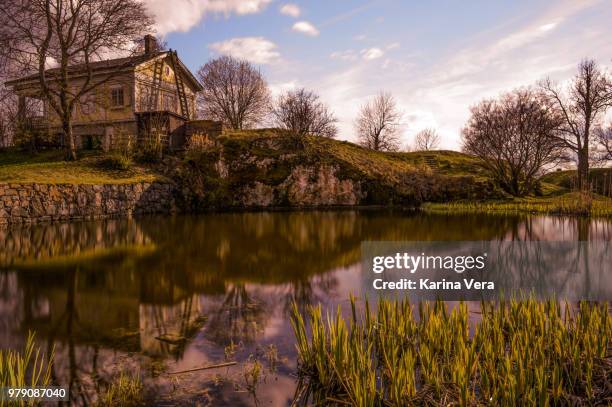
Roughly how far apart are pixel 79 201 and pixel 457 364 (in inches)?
856

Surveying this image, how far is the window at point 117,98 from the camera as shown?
101 ft

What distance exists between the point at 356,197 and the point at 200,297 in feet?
76.0

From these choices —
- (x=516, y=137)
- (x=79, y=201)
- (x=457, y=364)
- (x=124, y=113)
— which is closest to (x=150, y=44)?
(x=124, y=113)

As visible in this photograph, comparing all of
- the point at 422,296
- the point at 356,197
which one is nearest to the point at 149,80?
the point at 356,197

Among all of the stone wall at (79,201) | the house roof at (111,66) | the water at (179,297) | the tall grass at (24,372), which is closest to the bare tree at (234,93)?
the house roof at (111,66)

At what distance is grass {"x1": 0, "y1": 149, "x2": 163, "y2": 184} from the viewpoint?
20.3m

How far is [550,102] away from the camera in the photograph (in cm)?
3328

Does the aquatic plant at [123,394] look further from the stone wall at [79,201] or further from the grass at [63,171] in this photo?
the grass at [63,171]

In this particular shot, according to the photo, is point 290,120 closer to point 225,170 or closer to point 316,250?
point 225,170

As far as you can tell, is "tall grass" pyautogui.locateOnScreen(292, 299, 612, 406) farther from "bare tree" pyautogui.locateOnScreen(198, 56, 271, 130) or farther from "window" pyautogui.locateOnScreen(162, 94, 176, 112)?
"bare tree" pyautogui.locateOnScreen(198, 56, 271, 130)

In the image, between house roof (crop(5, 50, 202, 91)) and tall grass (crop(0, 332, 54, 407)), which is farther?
house roof (crop(5, 50, 202, 91))

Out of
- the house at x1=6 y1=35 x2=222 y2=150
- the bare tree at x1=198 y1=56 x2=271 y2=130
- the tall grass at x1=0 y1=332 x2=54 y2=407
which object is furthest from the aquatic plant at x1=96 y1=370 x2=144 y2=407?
the bare tree at x1=198 y1=56 x2=271 y2=130

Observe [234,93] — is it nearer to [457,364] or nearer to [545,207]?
[545,207]

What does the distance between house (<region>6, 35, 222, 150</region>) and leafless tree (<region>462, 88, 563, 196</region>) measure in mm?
21356
